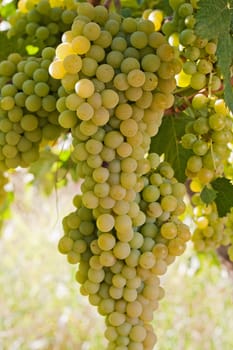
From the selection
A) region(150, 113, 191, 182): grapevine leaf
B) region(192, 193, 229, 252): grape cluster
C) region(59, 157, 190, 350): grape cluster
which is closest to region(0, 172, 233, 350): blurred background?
region(192, 193, 229, 252): grape cluster

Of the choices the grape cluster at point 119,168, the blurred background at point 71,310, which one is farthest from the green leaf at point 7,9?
the blurred background at point 71,310

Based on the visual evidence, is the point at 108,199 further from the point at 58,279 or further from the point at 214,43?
the point at 58,279

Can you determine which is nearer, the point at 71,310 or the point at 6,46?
the point at 6,46

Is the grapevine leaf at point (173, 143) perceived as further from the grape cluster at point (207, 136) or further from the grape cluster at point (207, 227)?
the grape cluster at point (207, 227)

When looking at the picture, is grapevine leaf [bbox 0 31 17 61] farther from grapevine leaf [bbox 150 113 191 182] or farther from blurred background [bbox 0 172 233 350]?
blurred background [bbox 0 172 233 350]

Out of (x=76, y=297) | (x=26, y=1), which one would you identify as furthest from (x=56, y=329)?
(x=26, y=1)

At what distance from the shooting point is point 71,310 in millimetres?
2943

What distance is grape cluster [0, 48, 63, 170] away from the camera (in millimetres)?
704

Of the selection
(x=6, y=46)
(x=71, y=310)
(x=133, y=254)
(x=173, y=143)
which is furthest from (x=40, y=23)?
(x=71, y=310)

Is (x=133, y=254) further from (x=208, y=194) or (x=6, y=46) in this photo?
(x=6, y=46)

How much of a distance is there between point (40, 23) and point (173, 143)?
0.79ft

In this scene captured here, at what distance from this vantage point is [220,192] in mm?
758

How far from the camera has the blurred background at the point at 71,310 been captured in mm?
2666

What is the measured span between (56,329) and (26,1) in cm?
227
